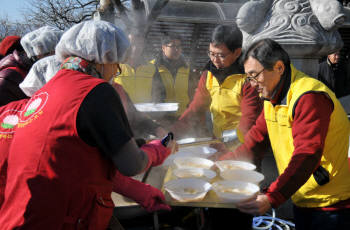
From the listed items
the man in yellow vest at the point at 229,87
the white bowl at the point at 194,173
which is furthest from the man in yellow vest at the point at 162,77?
the white bowl at the point at 194,173

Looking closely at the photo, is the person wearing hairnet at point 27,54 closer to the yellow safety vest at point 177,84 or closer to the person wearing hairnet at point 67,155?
the person wearing hairnet at point 67,155

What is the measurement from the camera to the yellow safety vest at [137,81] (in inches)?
152

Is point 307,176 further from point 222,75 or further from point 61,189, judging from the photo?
point 222,75

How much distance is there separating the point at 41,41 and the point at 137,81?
1577 mm

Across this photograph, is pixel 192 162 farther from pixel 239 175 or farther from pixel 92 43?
pixel 92 43

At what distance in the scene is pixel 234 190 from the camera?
174 cm

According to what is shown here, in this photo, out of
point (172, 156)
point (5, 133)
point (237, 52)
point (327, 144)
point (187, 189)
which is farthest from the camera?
point (237, 52)

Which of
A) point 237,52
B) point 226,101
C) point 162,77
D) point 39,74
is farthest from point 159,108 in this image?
point 39,74

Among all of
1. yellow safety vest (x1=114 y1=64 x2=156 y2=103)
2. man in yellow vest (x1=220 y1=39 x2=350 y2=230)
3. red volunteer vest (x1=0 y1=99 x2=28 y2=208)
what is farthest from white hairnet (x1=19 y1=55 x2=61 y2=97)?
yellow safety vest (x1=114 y1=64 x2=156 y2=103)

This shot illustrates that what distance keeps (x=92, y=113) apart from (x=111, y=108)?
8 centimetres

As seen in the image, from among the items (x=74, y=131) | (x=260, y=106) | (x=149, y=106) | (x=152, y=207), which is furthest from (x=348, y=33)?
(x=74, y=131)

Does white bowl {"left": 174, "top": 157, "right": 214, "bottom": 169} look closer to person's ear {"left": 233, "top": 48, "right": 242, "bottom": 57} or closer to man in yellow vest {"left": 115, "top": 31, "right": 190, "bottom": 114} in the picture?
person's ear {"left": 233, "top": 48, "right": 242, "bottom": 57}

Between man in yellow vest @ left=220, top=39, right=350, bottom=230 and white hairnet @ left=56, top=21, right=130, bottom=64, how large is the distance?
2.89 feet

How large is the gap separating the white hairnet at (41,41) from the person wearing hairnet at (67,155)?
1.33m
